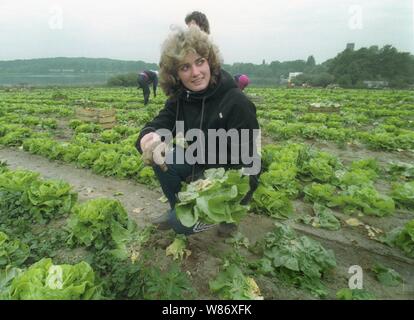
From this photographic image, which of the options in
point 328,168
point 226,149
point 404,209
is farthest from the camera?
point 328,168

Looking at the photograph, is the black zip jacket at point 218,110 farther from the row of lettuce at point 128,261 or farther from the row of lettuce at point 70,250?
the row of lettuce at point 70,250

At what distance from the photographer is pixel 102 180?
527cm

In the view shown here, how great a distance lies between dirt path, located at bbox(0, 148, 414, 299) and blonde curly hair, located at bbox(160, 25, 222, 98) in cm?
161

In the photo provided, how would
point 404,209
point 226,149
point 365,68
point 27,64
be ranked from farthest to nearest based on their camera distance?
point 27,64 < point 365,68 < point 404,209 < point 226,149

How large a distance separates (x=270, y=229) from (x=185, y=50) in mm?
2163

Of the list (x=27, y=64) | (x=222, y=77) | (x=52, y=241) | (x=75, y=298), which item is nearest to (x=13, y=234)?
(x=52, y=241)

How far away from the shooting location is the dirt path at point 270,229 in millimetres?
2559

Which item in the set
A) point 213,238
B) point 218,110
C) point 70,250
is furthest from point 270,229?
point 70,250

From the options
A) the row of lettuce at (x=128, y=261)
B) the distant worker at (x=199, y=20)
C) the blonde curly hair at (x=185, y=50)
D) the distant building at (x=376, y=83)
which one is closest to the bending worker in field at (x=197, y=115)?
the blonde curly hair at (x=185, y=50)

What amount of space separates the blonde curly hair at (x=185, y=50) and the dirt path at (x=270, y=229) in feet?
5.28

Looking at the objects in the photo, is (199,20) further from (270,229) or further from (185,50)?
(270,229)
